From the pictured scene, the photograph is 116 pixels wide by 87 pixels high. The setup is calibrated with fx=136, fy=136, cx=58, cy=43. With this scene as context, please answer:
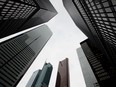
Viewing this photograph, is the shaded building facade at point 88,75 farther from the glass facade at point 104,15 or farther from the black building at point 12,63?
the glass facade at point 104,15

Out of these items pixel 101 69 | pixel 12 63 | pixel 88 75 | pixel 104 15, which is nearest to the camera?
pixel 104 15

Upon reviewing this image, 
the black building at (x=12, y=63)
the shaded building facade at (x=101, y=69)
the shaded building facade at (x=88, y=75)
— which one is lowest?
the shaded building facade at (x=88, y=75)

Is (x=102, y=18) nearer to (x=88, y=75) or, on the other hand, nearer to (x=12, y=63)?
(x=12, y=63)

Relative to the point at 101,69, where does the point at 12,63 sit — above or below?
above

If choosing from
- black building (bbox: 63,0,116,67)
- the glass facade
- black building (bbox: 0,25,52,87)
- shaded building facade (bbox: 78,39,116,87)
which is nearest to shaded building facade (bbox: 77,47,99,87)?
shaded building facade (bbox: 78,39,116,87)

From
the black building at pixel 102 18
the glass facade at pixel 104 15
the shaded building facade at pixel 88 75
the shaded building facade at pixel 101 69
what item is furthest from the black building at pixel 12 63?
the glass facade at pixel 104 15

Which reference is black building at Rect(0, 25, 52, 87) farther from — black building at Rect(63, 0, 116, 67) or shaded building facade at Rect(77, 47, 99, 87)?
black building at Rect(63, 0, 116, 67)

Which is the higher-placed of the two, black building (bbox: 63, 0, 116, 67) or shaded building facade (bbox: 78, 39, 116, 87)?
black building (bbox: 63, 0, 116, 67)

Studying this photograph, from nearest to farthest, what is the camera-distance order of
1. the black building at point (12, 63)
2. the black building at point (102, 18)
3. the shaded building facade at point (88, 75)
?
the black building at point (102, 18), the black building at point (12, 63), the shaded building facade at point (88, 75)

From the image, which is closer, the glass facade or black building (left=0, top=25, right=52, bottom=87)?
the glass facade

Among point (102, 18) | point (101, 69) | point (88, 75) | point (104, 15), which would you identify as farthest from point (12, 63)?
point (104, 15)

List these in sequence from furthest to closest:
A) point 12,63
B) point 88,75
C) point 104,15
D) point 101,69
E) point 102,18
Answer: point 88,75
point 12,63
point 101,69
point 102,18
point 104,15

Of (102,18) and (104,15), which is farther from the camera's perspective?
(102,18)

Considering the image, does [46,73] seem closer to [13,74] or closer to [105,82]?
[13,74]
